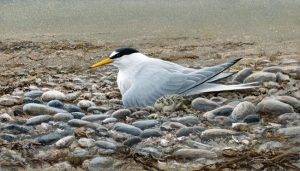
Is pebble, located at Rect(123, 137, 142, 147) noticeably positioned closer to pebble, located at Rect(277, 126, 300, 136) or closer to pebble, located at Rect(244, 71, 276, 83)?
pebble, located at Rect(277, 126, 300, 136)

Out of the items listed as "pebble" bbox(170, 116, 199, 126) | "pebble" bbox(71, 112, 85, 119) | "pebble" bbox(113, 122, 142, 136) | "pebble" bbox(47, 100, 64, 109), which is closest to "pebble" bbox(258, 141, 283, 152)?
"pebble" bbox(170, 116, 199, 126)

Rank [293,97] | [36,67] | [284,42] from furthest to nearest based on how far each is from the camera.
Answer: [284,42], [36,67], [293,97]

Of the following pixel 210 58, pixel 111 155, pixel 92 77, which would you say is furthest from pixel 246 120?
pixel 210 58

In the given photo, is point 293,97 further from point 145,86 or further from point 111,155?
point 111,155

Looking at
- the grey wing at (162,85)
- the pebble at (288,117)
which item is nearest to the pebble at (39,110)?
the grey wing at (162,85)

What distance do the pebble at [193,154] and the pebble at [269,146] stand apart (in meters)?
0.35

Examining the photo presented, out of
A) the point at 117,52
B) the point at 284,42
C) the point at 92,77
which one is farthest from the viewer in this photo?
the point at 284,42

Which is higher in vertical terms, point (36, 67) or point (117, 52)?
point (117, 52)

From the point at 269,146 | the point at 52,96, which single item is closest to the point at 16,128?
the point at 52,96

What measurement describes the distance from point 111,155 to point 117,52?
204 cm

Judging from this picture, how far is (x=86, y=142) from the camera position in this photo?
4.40m

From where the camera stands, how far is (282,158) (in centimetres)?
389

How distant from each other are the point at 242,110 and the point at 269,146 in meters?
0.75

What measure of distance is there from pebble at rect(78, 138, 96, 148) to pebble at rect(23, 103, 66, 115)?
0.90 metres
